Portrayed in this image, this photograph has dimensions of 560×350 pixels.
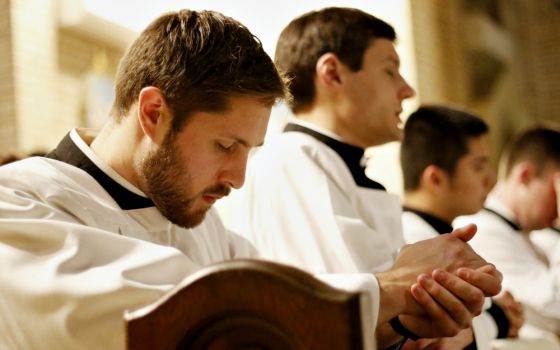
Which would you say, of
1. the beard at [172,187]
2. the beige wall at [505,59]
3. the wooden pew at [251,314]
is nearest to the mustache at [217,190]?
the beard at [172,187]

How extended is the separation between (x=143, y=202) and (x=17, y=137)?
14.9ft

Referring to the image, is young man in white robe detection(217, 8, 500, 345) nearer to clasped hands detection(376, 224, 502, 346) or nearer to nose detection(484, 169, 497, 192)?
clasped hands detection(376, 224, 502, 346)

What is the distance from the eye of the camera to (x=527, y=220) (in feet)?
18.7

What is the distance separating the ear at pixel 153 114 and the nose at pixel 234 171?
0.20 m

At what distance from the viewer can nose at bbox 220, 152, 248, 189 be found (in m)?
2.40

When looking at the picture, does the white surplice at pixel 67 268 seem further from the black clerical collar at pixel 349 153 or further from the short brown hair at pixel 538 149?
the short brown hair at pixel 538 149

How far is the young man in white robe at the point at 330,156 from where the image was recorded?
3.44 meters

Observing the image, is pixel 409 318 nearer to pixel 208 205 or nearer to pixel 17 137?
pixel 208 205

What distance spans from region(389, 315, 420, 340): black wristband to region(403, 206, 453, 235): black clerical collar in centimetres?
200

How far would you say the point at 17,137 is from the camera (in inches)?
262

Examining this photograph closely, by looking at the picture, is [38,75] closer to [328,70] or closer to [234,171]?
[328,70]

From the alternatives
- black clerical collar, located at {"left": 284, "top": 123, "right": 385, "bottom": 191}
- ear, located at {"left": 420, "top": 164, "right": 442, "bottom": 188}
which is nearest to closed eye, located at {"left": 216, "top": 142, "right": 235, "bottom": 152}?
black clerical collar, located at {"left": 284, "top": 123, "right": 385, "bottom": 191}

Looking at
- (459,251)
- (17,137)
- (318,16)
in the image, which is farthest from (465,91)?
(459,251)

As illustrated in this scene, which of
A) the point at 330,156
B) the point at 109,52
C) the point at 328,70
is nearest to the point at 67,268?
the point at 330,156
